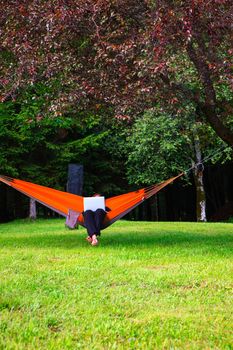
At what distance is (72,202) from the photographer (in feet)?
29.7

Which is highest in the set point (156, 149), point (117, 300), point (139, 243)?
point (156, 149)

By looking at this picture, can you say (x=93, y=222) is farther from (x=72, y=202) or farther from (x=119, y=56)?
(x=119, y=56)

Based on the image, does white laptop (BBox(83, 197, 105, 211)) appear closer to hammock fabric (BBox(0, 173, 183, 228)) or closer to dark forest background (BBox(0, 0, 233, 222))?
hammock fabric (BBox(0, 173, 183, 228))

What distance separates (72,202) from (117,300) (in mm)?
4865

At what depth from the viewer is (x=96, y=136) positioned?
20.5 metres

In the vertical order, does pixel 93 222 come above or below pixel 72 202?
below

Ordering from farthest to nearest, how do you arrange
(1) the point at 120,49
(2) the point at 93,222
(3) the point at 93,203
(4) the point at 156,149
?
(4) the point at 156,149 < (3) the point at 93,203 < (2) the point at 93,222 < (1) the point at 120,49

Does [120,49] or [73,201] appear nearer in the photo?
[120,49]

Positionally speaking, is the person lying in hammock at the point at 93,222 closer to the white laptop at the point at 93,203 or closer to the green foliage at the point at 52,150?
the white laptop at the point at 93,203

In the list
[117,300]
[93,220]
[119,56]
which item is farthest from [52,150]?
[117,300]

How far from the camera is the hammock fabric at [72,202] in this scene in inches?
355

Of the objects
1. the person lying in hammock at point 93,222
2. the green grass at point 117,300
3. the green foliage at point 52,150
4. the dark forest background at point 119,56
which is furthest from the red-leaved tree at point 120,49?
the green foliage at point 52,150

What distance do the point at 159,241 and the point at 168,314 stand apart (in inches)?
222

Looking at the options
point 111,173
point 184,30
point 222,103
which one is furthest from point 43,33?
point 111,173
